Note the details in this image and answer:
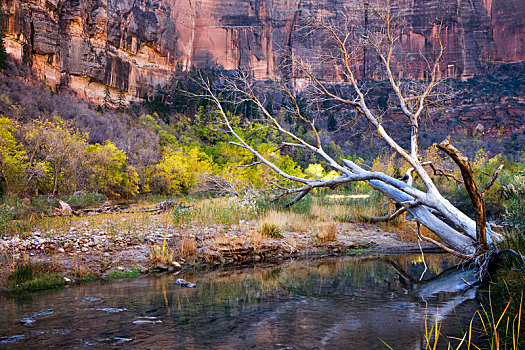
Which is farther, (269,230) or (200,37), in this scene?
(200,37)

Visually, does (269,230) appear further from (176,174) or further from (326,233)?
(176,174)

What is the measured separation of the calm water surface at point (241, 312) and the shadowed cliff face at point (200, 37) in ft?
148

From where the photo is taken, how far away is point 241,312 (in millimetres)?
4891

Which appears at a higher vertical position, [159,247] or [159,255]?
[159,247]

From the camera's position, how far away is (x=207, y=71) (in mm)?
69688

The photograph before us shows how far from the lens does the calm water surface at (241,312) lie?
3.86 metres

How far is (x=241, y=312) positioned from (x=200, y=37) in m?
81.8

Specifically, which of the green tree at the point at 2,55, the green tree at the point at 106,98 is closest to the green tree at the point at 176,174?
the green tree at the point at 2,55

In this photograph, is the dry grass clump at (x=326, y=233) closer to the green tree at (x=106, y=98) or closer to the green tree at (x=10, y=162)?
the green tree at (x=10, y=162)

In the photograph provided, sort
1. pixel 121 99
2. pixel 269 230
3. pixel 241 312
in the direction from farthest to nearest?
pixel 121 99 < pixel 269 230 < pixel 241 312

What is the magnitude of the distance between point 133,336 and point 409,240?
9.00 m

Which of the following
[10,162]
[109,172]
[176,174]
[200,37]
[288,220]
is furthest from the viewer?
[200,37]

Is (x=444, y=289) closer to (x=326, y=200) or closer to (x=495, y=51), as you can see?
(x=326, y=200)

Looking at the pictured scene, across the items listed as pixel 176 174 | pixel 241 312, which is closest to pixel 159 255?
pixel 241 312
